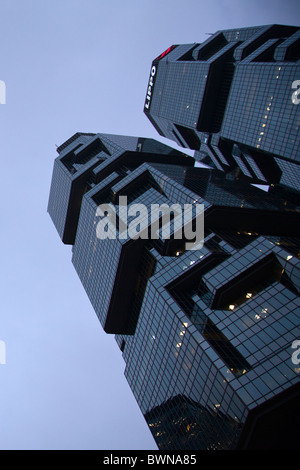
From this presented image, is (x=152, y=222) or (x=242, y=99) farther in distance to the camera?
(x=242, y=99)

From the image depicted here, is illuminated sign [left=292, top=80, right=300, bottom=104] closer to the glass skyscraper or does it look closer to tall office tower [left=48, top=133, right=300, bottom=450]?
the glass skyscraper

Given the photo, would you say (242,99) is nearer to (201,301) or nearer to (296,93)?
(296,93)

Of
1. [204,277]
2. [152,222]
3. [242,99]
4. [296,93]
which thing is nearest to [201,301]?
[204,277]

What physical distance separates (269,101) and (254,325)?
246ft

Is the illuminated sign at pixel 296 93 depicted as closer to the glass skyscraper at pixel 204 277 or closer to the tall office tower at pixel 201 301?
the glass skyscraper at pixel 204 277

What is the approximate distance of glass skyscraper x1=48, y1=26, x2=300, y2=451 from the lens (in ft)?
156

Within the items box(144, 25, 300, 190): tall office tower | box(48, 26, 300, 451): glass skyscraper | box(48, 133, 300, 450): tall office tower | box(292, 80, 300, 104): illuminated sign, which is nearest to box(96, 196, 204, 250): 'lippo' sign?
box(48, 133, 300, 450): tall office tower

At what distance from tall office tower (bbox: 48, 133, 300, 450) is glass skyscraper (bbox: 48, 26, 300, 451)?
9.4 inches

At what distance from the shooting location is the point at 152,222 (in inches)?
3339

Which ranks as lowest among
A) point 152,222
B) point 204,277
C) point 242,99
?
point 204,277

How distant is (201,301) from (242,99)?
7982cm

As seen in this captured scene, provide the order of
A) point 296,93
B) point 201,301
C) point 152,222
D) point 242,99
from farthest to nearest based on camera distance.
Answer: point 242,99 → point 296,93 → point 152,222 → point 201,301

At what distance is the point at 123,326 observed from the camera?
94.1 metres
